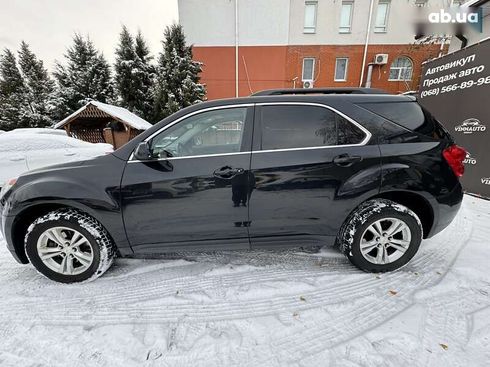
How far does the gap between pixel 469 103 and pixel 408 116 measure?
13.4ft

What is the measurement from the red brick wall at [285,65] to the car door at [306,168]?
636 inches

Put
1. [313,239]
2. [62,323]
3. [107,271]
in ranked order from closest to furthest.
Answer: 1. [62,323]
2. [313,239]
3. [107,271]

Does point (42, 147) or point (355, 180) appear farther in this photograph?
point (42, 147)

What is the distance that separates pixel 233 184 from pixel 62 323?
5.99ft

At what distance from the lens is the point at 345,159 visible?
7.07 feet

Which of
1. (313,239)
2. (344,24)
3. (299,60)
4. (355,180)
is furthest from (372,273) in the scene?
A: (344,24)

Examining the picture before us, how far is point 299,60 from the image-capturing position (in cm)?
1648

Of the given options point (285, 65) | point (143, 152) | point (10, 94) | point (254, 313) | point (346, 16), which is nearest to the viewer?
point (254, 313)

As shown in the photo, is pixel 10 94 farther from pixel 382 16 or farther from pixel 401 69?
pixel 401 69

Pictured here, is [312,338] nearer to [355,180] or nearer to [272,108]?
[355,180]

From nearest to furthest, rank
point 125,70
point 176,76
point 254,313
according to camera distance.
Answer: point 254,313, point 176,76, point 125,70

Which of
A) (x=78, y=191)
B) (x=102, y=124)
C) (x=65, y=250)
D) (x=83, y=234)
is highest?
(x=102, y=124)

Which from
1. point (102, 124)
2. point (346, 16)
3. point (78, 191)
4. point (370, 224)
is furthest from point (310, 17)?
point (78, 191)

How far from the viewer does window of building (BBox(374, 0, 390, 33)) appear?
15438 mm
